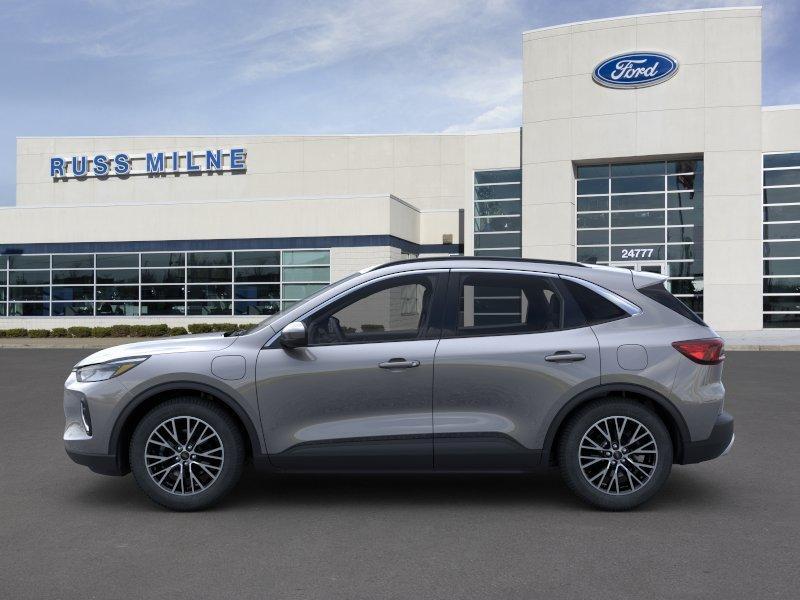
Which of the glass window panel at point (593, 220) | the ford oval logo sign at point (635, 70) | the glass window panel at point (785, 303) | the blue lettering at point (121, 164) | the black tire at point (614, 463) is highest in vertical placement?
the ford oval logo sign at point (635, 70)

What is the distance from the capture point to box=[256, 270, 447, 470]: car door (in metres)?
5.60

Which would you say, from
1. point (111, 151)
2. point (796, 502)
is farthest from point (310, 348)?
point (111, 151)

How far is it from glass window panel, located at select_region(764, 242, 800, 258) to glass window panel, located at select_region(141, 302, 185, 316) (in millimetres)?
24001

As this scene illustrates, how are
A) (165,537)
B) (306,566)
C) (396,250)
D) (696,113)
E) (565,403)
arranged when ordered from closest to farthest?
1. (306,566)
2. (165,537)
3. (565,403)
4. (696,113)
5. (396,250)

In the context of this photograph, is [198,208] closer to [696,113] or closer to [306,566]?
[696,113]

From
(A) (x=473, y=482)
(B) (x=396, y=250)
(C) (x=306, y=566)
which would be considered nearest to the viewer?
(C) (x=306, y=566)

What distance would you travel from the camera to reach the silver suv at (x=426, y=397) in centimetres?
560

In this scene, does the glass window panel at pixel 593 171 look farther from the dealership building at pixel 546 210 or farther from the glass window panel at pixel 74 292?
the glass window panel at pixel 74 292

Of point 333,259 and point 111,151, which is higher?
point 111,151

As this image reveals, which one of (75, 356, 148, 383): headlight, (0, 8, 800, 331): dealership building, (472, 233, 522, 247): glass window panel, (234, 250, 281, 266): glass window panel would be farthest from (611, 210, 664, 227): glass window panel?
(75, 356, 148, 383): headlight

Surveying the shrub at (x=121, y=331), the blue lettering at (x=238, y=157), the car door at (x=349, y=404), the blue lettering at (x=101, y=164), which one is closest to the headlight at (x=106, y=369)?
the car door at (x=349, y=404)

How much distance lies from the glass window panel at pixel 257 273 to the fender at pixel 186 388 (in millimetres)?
28806

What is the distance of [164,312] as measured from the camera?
1393 inches

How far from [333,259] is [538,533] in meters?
28.8
